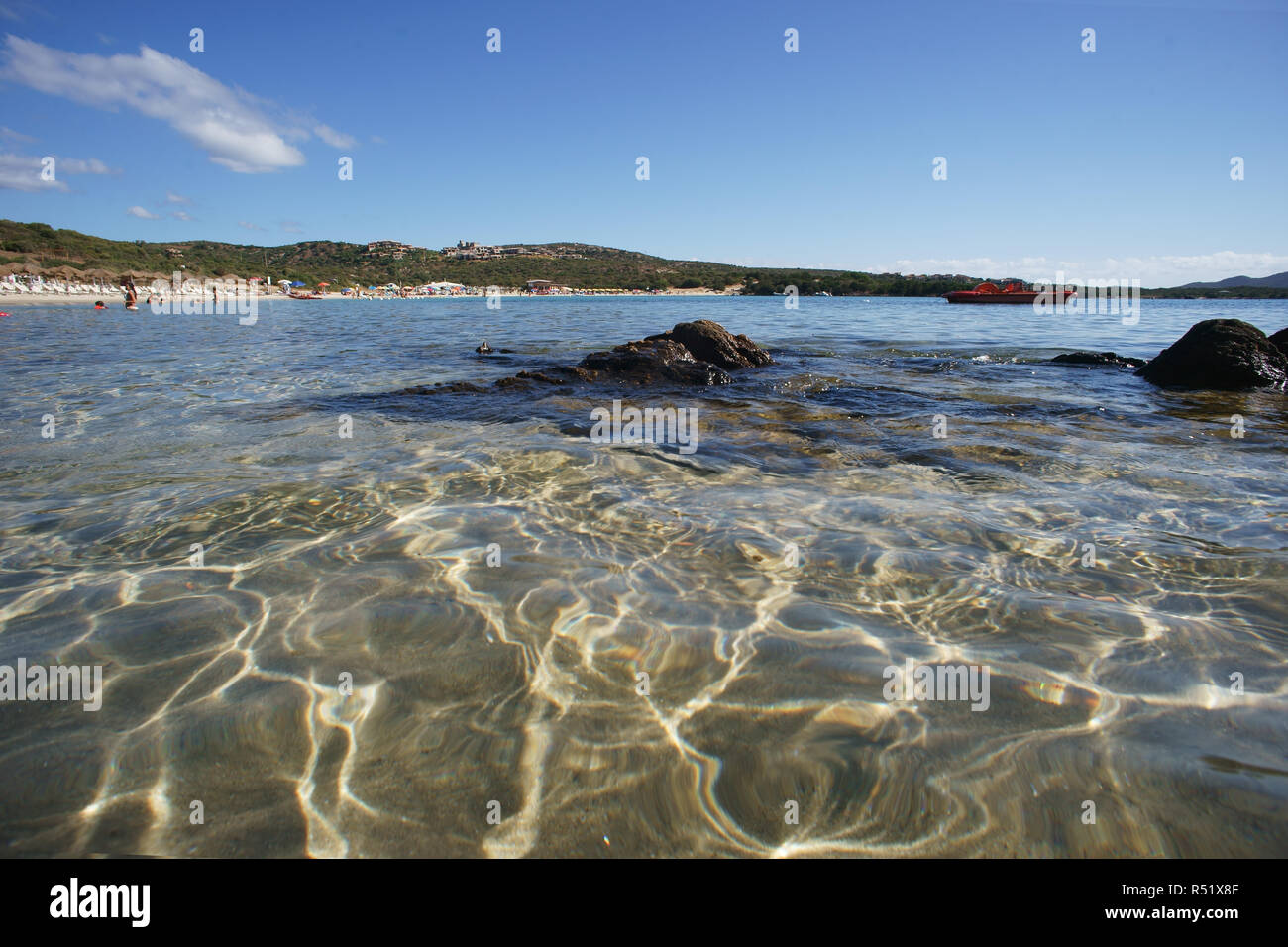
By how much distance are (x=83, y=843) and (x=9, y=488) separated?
197 inches

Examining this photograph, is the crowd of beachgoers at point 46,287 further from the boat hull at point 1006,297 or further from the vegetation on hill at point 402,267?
the boat hull at point 1006,297

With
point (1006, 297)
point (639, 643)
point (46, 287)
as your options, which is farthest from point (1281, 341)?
point (46, 287)

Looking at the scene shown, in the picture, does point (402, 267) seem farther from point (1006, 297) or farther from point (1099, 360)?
point (1099, 360)

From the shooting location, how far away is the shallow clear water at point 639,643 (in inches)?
81.0

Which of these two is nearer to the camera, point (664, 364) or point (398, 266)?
point (664, 364)

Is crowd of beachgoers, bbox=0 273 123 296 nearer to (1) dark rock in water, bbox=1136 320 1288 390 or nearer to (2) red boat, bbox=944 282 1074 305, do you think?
(1) dark rock in water, bbox=1136 320 1288 390

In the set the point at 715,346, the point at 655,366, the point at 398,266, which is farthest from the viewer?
the point at 398,266

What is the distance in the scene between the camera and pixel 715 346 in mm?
13250

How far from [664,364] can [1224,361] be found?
10.7 m

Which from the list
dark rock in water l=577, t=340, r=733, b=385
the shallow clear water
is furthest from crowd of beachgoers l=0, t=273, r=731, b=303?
the shallow clear water

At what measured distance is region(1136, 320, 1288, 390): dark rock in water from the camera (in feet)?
36.6

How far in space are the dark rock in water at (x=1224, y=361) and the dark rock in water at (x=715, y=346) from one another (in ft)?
26.9

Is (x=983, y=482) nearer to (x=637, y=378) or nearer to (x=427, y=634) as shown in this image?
(x=427, y=634)
